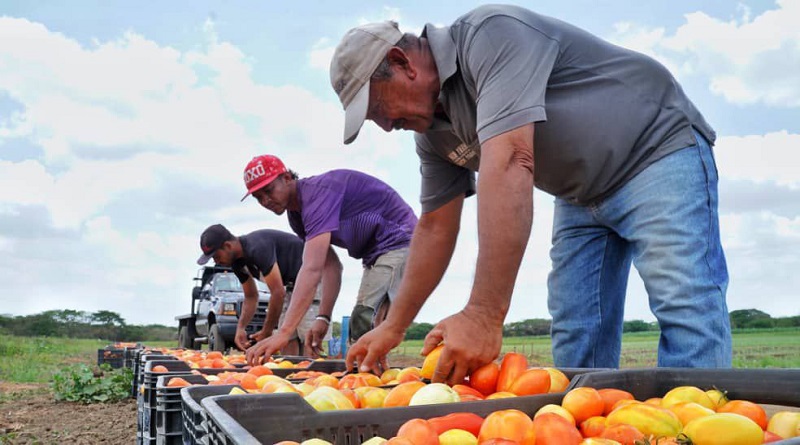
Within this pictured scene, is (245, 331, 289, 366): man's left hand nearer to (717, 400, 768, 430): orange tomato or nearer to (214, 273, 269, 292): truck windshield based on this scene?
(717, 400, 768, 430): orange tomato

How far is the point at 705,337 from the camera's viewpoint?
6.97ft

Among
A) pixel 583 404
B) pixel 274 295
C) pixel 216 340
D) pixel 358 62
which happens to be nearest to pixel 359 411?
pixel 583 404

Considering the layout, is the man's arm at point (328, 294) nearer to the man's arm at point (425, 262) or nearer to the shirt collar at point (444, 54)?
the man's arm at point (425, 262)

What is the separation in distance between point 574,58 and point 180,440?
1896mm

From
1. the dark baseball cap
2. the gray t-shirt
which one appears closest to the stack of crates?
the gray t-shirt

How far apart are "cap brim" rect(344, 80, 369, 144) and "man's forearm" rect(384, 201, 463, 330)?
2.08ft

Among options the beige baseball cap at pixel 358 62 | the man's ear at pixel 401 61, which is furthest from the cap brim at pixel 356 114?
the man's ear at pixel 401 61

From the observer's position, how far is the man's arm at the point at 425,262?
2537mm

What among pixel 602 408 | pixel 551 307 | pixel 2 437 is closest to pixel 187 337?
pixel 2 437

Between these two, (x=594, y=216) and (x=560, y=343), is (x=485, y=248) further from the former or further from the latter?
(x=560, y=343)

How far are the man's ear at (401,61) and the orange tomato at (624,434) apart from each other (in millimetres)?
1381

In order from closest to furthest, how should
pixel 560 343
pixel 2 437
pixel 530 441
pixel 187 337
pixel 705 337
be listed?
pixel 530 441 → pixel 705 337 → pixel 560 343 → pixel 2 437 → pixel 187 337

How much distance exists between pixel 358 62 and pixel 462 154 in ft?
2.14

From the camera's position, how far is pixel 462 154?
2.59 m
